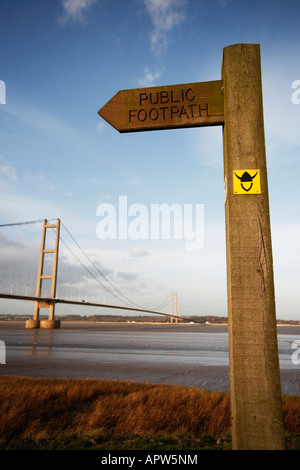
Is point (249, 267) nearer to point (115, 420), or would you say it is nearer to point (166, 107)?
point (166, 107)

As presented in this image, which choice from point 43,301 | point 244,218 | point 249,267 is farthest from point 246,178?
point 43,301

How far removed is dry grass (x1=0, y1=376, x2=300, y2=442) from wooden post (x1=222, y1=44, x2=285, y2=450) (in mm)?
2101

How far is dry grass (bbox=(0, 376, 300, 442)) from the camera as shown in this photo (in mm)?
3645

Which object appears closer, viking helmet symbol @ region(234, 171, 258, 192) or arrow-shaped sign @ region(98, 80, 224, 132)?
viking helmet symbol @ region(234, 171, 258, 192)

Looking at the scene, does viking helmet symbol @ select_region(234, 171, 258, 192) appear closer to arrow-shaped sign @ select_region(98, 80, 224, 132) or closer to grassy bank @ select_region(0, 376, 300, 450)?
arrow-shaped sign @ select_region(98, 80, 224, 132)

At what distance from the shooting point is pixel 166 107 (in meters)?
2.39

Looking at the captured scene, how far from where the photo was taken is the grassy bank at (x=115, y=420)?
302 centimetres

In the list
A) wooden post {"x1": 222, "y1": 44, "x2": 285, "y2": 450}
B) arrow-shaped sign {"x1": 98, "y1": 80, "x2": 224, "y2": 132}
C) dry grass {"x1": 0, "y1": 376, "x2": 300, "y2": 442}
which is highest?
arrow-shaped sign {"x1": 98, "y1": 80, "x2": 224, "y2": 132}

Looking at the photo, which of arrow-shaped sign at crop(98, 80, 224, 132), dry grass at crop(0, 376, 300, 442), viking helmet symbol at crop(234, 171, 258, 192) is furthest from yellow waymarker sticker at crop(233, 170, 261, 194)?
dry grass at crop(0, 376, 300, 442)

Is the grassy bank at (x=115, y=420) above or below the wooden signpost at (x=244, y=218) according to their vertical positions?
below

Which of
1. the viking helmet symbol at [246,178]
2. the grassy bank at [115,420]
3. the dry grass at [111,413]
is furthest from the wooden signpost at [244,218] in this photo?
the dry grass at [111,413]

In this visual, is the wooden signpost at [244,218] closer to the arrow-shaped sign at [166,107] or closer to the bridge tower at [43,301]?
the arrow-shaped sign at [166,107]

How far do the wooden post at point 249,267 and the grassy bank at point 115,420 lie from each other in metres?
1.14
